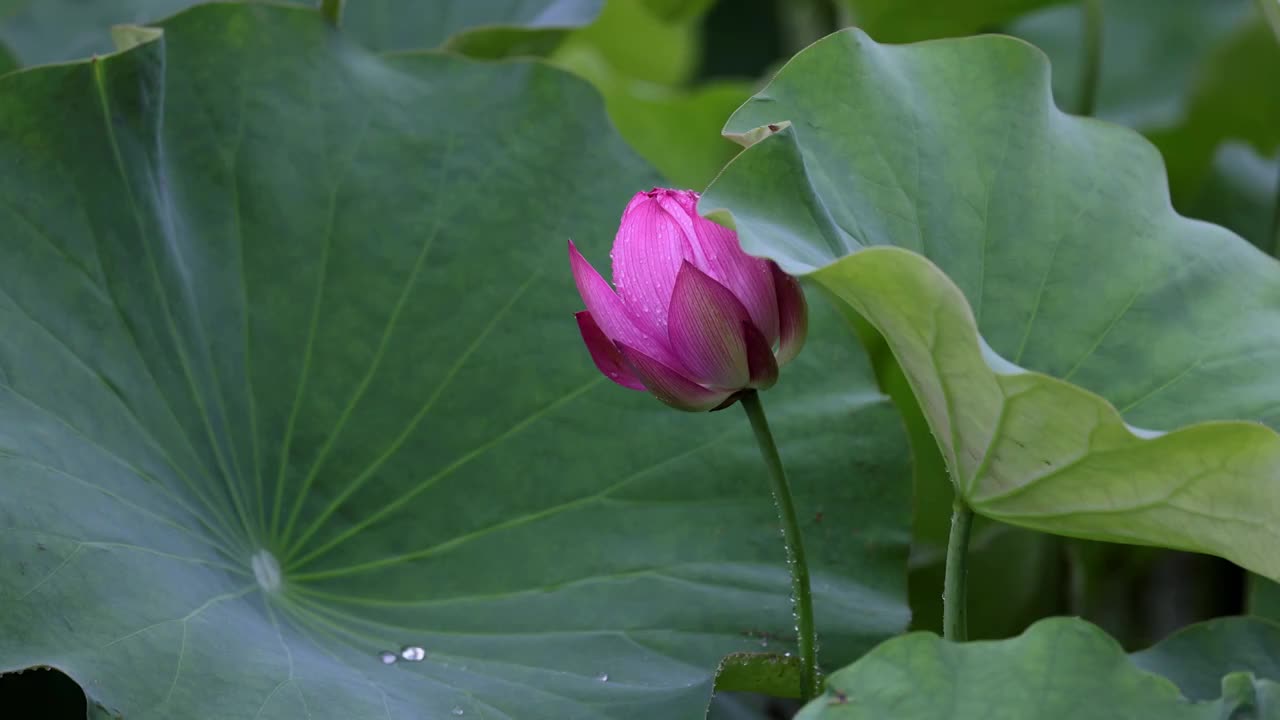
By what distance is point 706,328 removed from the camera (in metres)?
0.59

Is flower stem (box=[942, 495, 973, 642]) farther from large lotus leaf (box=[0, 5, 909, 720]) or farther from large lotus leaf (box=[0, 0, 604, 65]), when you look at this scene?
large lotus leaf (box=[0, 0, 604, 65])

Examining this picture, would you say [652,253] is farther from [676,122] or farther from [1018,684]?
[676,122]

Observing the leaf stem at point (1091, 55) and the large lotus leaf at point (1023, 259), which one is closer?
the large lotus leaf at point (1023, 259)

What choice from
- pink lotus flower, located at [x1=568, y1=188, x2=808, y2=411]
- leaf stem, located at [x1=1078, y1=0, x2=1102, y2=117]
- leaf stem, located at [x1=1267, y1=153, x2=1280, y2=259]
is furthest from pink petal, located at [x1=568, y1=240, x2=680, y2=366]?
leaf stem, located at [x1=1078, y1=0, x2=1102, y2=117]

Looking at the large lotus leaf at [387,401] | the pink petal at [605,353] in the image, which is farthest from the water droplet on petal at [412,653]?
the pink petal at [605,353]

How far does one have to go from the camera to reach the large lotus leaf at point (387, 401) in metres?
0.69

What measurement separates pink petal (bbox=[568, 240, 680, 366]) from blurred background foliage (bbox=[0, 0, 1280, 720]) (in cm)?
29

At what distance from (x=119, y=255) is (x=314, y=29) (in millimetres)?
203

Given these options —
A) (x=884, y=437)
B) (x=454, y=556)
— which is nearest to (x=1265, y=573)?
(x=884, y=437)

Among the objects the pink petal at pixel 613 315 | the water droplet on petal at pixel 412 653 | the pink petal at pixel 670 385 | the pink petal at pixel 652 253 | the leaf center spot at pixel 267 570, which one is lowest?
the leaf center spot at pixel 267 570

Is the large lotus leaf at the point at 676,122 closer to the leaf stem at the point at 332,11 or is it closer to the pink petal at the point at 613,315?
the leaf stem at the point at 332,11

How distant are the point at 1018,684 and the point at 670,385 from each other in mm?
199

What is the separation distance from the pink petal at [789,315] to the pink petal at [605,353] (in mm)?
72

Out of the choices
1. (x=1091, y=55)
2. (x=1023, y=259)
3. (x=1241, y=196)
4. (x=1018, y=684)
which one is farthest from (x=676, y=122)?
(x=1018, y=684)
